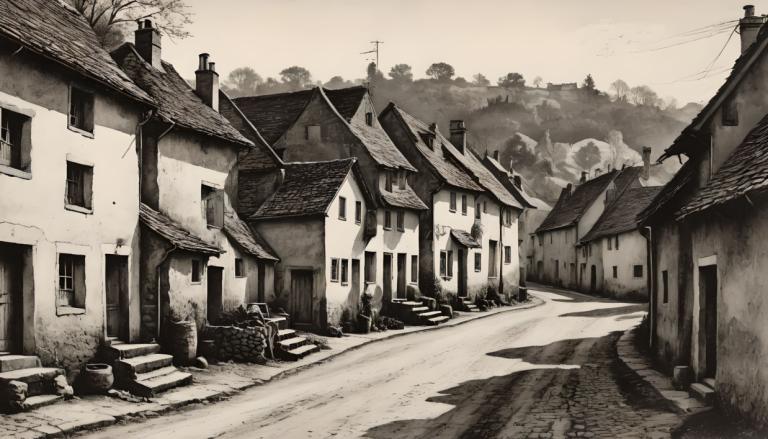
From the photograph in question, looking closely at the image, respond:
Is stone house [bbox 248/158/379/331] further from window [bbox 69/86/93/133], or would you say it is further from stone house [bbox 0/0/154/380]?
window [bbox 69/86/93/133]

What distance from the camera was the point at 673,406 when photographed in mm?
13422

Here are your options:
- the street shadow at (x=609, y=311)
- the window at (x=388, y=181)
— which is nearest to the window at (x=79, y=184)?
the window at (x=388, y=181)

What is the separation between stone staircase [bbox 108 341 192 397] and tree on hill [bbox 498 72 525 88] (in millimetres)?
168066

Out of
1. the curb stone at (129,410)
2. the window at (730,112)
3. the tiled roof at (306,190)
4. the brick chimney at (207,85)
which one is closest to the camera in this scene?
the curb stone at (129,410)

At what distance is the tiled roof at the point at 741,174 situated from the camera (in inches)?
418

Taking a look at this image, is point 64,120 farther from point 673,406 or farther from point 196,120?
point 673,406

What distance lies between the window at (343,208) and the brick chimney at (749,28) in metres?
15.9

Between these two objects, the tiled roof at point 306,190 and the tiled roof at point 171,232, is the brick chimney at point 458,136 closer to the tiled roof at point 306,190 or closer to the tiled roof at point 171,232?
the tiled roof at point 306,190

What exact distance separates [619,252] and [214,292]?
1451 inches

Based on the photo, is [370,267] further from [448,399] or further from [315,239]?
[448,399]

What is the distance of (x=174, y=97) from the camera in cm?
2267

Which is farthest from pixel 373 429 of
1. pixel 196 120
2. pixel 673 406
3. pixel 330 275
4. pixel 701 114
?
pixel 330 275

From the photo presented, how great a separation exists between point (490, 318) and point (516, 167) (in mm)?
68019

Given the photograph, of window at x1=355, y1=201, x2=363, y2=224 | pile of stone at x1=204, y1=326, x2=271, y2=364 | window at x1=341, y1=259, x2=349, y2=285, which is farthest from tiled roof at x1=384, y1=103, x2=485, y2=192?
pile of stone at x1=204, y1=326, x2=271, y2=364
